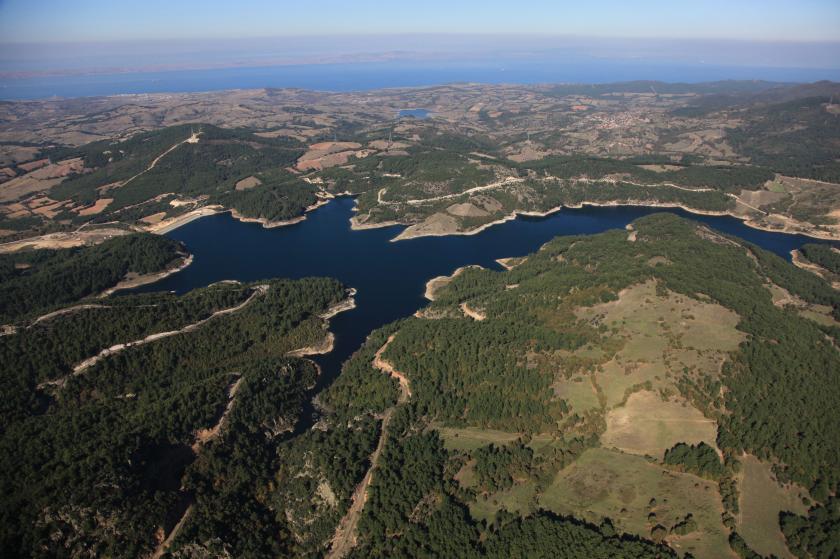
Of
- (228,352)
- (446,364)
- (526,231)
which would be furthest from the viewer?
(526,231)

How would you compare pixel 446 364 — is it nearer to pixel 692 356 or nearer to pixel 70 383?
pixel 692 356

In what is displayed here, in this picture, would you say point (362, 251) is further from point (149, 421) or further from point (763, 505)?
point (763, 505)

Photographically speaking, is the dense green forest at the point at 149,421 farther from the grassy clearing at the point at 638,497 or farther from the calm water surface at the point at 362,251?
the grassy clearing at the point at 638,497

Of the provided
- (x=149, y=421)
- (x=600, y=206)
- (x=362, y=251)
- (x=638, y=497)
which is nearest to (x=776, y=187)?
(x=600, y=206)

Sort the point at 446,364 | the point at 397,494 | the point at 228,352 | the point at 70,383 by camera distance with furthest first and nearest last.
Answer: the point at 228,352 < the point at 446,364 < the point at 70,383 < the point at 397,494

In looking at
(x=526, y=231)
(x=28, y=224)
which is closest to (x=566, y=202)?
(x=526, y=231)

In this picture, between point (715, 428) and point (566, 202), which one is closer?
point (715, 428)

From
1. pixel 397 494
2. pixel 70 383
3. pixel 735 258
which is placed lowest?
pixel 397 494
